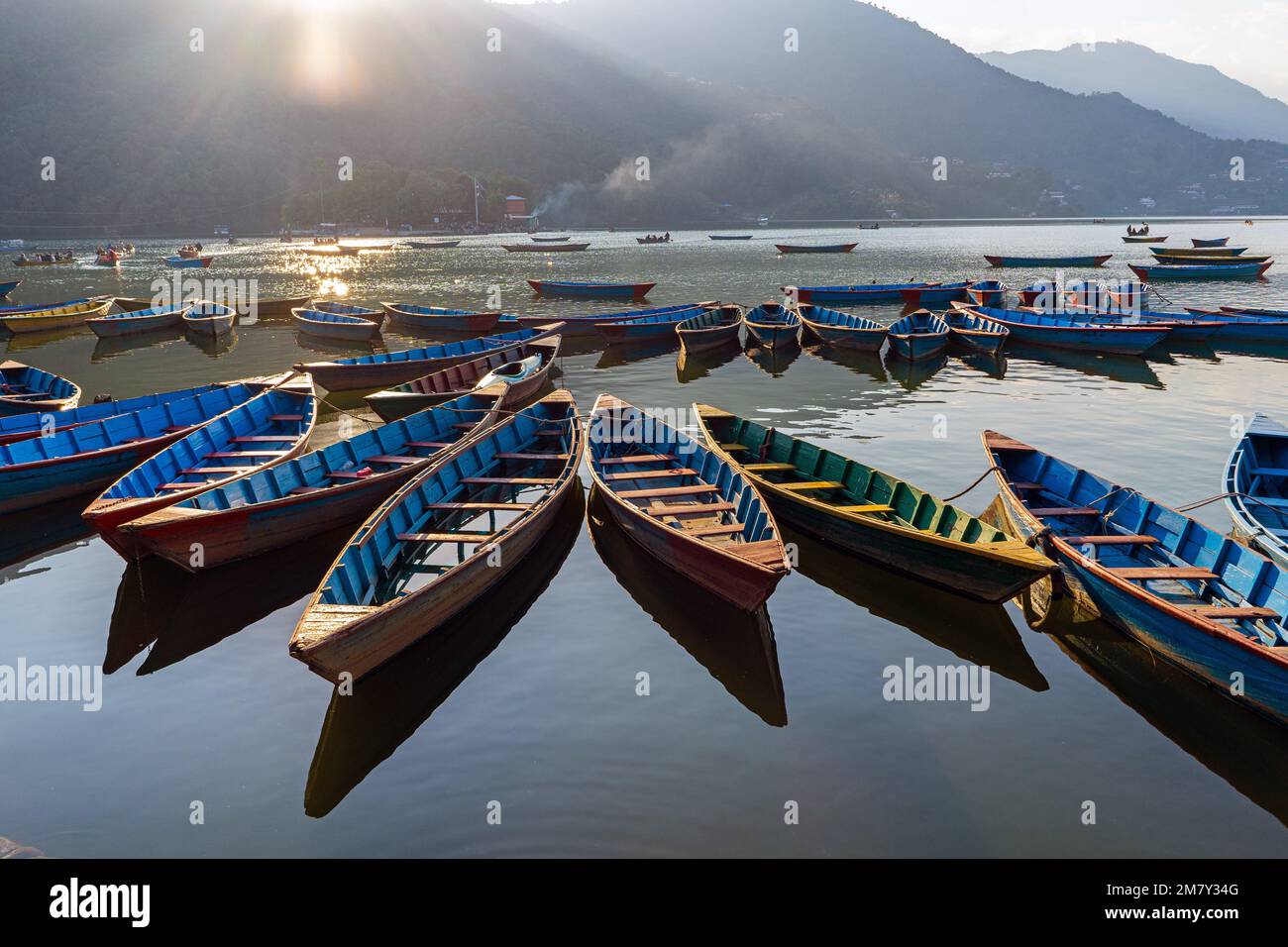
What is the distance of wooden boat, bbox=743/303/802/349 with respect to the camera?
116 ft

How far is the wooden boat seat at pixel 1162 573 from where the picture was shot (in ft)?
38.3

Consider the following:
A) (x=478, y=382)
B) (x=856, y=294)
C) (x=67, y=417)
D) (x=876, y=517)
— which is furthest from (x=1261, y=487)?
→ (x=856, y=294)

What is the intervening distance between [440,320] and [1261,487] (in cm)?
3552

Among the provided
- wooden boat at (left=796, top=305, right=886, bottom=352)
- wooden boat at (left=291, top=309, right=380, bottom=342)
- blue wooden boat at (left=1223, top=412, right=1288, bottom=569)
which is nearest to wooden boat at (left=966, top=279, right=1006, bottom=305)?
wooden boat at (left=796, top=305, right=886, bottom=352)

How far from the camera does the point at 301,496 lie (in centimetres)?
1455

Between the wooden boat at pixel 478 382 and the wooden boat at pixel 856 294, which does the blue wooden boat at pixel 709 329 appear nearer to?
the wooden boat at pixel 478 382

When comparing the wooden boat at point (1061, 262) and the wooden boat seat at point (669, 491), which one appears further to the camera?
the wooden boat at point (1061, 262)

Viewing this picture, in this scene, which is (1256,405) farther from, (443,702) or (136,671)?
(136,671)

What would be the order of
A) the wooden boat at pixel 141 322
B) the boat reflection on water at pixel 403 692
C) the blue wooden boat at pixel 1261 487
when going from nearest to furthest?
the boat reflection on water at pixel 403 692 < the blue wooden boat at pixel 1261 487 < the wooden boat at pixel 141 322

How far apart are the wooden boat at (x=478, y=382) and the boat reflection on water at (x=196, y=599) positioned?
7.03 metres

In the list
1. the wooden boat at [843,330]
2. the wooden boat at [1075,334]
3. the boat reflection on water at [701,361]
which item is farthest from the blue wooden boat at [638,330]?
the wooden boat at [1075,334]

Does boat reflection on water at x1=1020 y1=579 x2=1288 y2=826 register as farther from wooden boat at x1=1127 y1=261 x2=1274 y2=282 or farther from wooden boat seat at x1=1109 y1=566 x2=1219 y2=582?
wooden boat at x1=1127 y1=261 x2=1274 y2=282

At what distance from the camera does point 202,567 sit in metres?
13.8

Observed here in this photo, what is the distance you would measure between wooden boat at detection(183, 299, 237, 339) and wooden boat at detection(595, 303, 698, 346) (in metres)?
21.8
